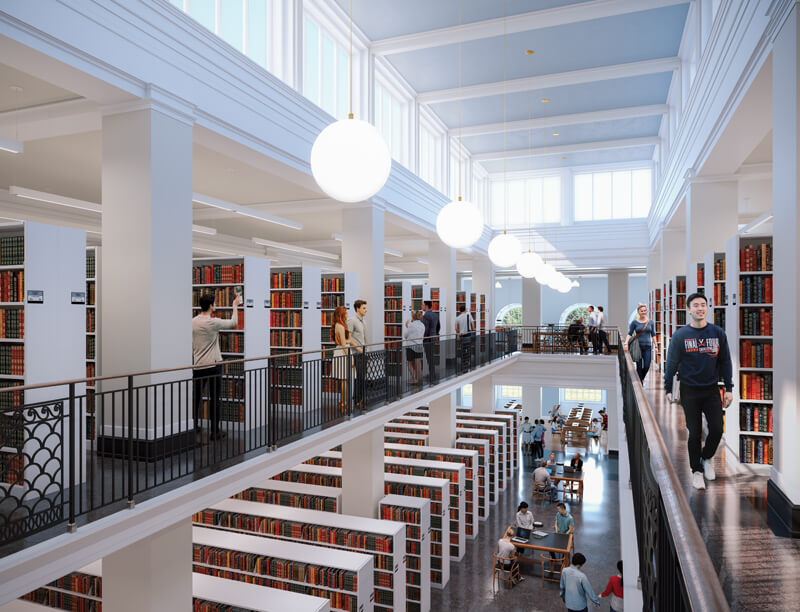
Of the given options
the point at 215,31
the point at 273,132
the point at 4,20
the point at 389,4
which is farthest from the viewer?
the point at 389,4

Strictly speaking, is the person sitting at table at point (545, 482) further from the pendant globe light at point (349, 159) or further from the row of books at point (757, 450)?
the pendant globe light at point (349, 159)

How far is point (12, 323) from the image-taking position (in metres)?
4.04

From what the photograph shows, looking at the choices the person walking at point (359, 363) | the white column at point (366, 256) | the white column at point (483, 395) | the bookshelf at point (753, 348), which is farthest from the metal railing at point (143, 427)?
the white column at point (483, 395)

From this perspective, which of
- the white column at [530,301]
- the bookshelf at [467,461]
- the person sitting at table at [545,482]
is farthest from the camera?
the white column at [530,301]

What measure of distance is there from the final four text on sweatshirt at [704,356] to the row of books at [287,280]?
505 centimetres

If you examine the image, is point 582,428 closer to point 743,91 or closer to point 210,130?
point 743,91

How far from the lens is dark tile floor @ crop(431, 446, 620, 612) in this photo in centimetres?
871

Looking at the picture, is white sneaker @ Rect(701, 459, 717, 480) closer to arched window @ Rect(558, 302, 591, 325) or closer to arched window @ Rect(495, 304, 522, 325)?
arched window @ Rect(558, 302, 591, 325)

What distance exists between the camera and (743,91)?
16.0 ft

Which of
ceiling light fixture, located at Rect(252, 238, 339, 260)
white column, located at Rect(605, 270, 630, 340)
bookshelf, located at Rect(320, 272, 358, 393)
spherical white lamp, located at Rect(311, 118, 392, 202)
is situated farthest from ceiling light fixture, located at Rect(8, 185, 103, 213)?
white column, located at Rect(605, 270, 630, 340)

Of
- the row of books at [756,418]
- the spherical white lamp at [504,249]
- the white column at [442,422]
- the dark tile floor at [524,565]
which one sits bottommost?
the dark tile floor at [524,565]

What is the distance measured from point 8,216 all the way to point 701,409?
10.5 m

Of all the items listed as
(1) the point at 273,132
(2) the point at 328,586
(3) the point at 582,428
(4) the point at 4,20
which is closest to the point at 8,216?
(1) the point at 273,132

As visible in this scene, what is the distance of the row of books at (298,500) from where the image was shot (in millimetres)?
8922
